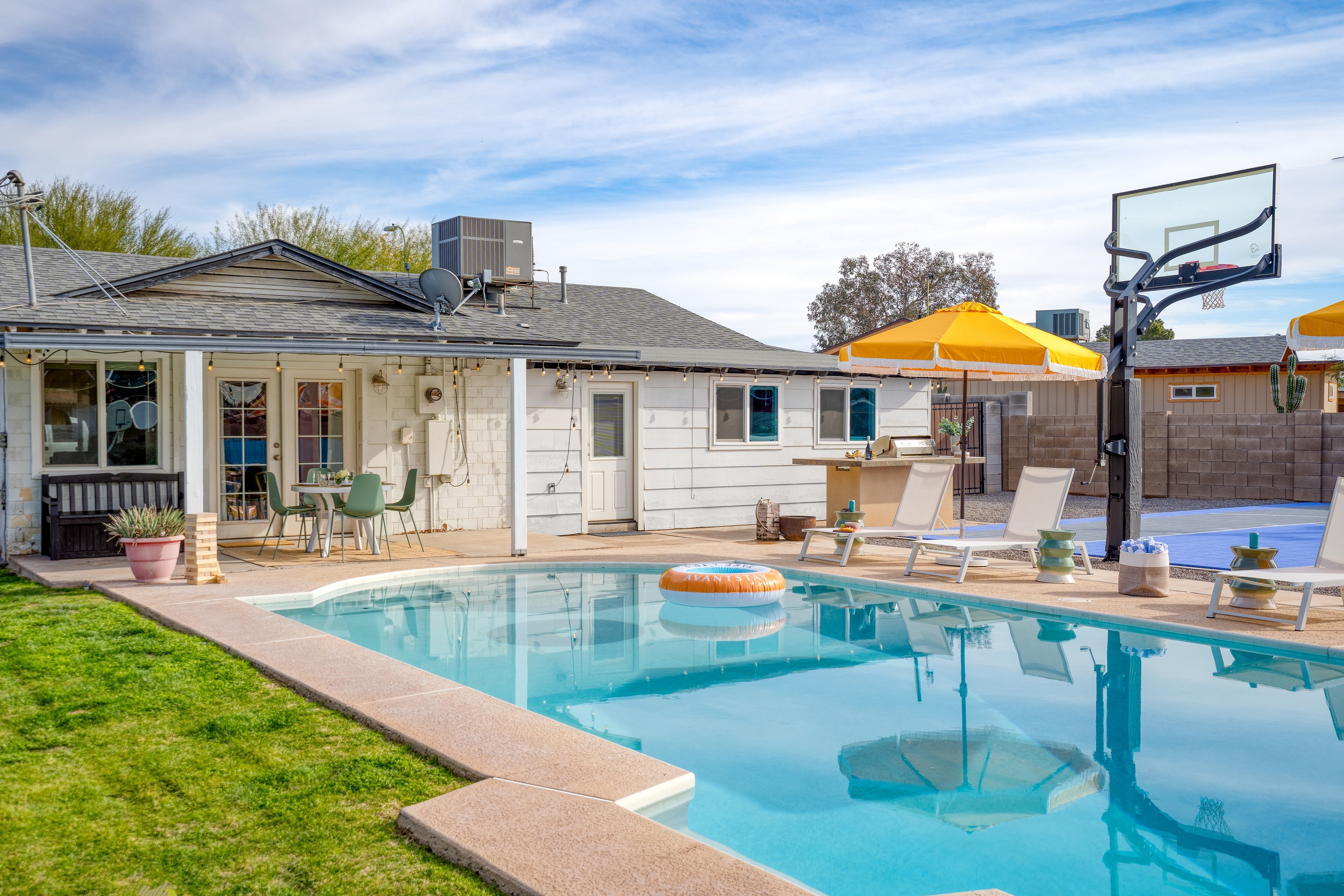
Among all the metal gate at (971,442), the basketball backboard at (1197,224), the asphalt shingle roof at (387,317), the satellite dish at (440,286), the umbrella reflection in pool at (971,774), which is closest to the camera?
the umbrella reflection in pool at (971,774)

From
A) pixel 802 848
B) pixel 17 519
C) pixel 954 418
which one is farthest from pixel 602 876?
pixel 954 418

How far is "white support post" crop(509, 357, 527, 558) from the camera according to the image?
10.8 metres

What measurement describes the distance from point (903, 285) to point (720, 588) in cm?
3291

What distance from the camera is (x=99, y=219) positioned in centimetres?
2616

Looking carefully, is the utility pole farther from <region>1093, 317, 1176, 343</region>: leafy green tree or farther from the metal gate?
<region>1093, 317, 1176, 343</region>: leafy green tree

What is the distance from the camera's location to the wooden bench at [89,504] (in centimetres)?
1036

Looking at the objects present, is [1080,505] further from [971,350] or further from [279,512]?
[279,512]

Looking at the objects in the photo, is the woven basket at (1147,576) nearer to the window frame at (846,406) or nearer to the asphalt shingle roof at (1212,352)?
the window frame at (846,406)

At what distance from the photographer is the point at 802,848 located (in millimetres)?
3924

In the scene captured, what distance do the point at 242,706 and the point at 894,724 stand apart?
11.1ft

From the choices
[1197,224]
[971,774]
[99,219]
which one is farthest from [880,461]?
[99,219]

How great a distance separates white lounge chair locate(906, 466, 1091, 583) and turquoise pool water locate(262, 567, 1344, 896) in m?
0.83

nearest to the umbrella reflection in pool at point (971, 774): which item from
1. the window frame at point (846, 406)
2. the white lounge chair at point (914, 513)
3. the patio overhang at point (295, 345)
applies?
the white lounge chair at point (914, 513)

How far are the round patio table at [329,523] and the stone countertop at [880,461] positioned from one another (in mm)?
5339
